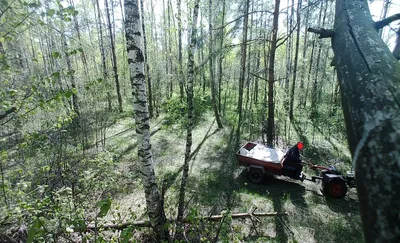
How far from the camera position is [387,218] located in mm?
717

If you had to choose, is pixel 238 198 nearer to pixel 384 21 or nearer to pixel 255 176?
pixel 255 176

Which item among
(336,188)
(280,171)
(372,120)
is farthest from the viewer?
(280,171)

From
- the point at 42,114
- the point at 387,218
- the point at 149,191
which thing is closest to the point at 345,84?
the point at 387,218

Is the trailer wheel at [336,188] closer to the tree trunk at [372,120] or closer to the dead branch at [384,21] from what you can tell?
the dead branch at [384,21]

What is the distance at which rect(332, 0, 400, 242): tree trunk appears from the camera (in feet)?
2.43

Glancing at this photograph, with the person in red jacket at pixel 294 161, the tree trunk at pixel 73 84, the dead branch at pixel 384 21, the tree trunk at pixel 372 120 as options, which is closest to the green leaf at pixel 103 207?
the tree trunk at pixel 73 84

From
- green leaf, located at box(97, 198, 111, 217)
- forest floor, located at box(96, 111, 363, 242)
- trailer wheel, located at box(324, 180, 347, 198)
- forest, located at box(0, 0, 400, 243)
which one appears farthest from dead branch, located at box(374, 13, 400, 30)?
trailer wheel, located at box(324, 180, 347, 198)

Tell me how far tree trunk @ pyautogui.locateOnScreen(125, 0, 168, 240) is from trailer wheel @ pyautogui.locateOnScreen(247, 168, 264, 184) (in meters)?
3.49

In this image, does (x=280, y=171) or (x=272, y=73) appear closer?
(x=280, y=171)

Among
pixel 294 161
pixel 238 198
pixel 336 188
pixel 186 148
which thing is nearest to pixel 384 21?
pixel 186 148

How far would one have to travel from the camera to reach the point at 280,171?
20.6 ft

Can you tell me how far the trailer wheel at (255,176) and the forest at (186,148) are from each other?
145mm

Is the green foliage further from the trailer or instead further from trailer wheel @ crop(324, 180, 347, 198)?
trailer wheel @ crop(324, 180, 347, 198)

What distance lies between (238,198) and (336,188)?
276 cm
